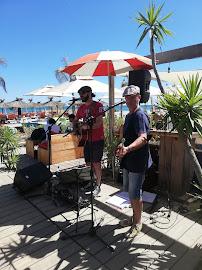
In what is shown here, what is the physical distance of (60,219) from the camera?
2.86 m

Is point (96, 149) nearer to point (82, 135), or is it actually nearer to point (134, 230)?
point (82, 135)

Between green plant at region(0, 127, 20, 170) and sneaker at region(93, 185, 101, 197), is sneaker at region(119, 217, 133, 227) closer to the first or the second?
sneaker at region(93, 185, 101, 197)

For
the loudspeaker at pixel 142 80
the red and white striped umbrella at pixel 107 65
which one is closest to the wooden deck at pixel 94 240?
the loudspeaker at pixel 142 80

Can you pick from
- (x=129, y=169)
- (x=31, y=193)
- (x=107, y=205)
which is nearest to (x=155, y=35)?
(x=129, y=169)

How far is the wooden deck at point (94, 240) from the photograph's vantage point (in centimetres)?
203

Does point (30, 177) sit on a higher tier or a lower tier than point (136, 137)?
lower

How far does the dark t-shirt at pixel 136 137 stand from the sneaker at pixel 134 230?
796 mm

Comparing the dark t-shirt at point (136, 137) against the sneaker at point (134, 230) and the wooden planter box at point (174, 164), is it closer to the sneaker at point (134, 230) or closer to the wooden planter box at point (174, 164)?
the sneaker at point (134, 230)

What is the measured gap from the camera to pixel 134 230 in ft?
8.01

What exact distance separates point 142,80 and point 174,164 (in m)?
1.61

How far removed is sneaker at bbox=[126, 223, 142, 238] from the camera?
2414 mm

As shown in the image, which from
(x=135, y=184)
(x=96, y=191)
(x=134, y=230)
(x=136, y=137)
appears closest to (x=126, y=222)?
(x=134, y=230)

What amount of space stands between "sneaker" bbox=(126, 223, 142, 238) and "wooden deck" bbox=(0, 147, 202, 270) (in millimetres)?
60

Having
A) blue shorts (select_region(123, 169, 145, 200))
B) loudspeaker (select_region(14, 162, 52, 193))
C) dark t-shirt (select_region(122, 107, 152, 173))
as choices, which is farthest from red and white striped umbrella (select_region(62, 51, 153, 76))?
loudspeaker (select_region(14, 162, 52, 193))
